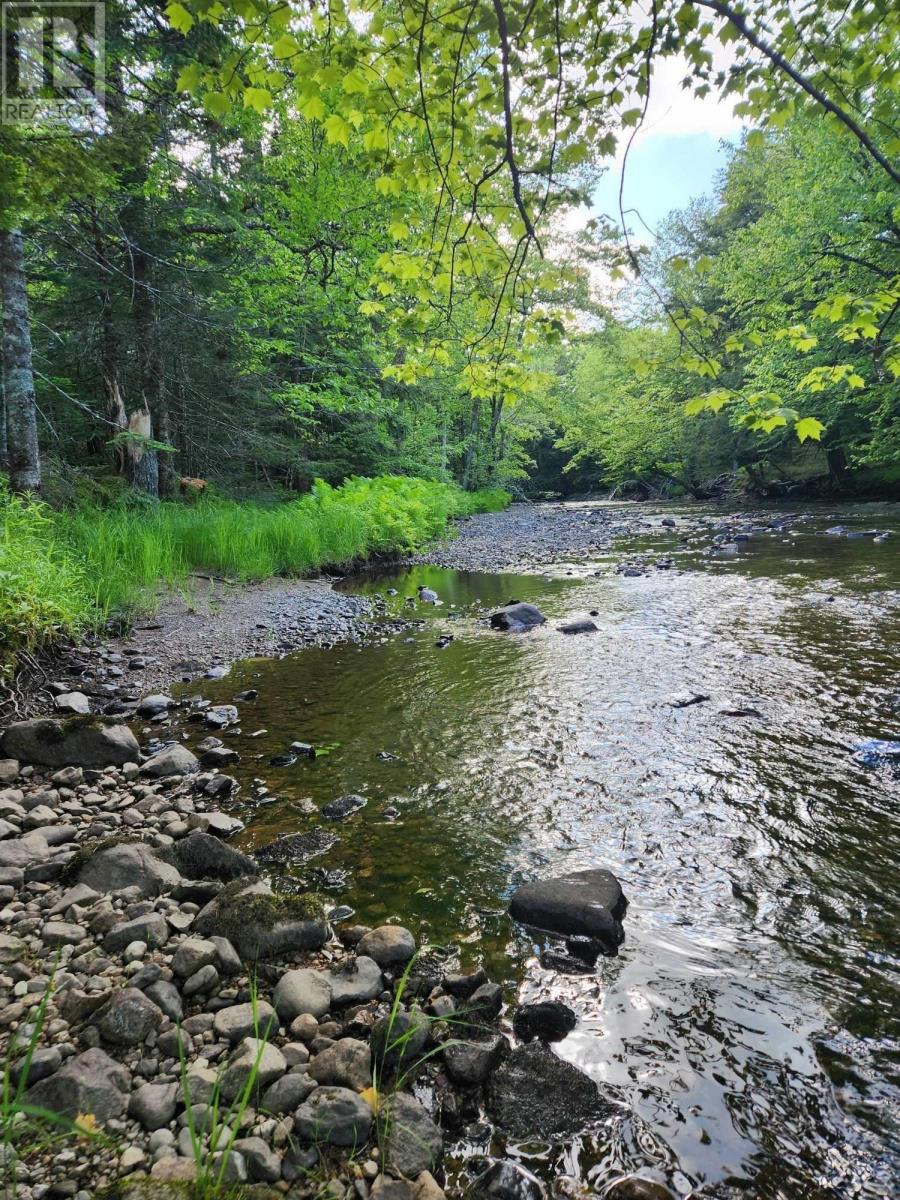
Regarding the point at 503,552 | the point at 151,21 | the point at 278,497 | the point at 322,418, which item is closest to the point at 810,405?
the point at 503,552

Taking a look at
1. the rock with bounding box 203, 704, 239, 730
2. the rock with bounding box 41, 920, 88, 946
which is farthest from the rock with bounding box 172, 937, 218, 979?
the rock with bounding box 203, 704, 239, 730

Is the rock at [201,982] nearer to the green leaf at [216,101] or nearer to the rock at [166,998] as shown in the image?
the rock at [166,998]

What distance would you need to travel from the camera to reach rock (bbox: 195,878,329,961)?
222 cm

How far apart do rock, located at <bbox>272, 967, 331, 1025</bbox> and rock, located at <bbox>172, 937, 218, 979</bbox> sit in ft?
0.91

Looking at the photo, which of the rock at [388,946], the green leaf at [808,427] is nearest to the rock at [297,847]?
the rock at [388,946]

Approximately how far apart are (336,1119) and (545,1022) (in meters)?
0.75

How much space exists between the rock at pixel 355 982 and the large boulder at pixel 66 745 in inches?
98.0

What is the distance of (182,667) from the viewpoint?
5.91 metres

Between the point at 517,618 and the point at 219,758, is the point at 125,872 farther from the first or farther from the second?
the point at 517,618

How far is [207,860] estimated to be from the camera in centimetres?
273

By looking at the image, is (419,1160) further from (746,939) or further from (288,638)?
(288,638)

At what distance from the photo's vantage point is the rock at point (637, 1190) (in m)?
1.46

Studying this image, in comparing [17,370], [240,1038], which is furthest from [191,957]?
[17,370]

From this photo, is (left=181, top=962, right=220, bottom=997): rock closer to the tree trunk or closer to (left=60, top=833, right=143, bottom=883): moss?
(left=60, top=833, right=143, bottom=883): moss
